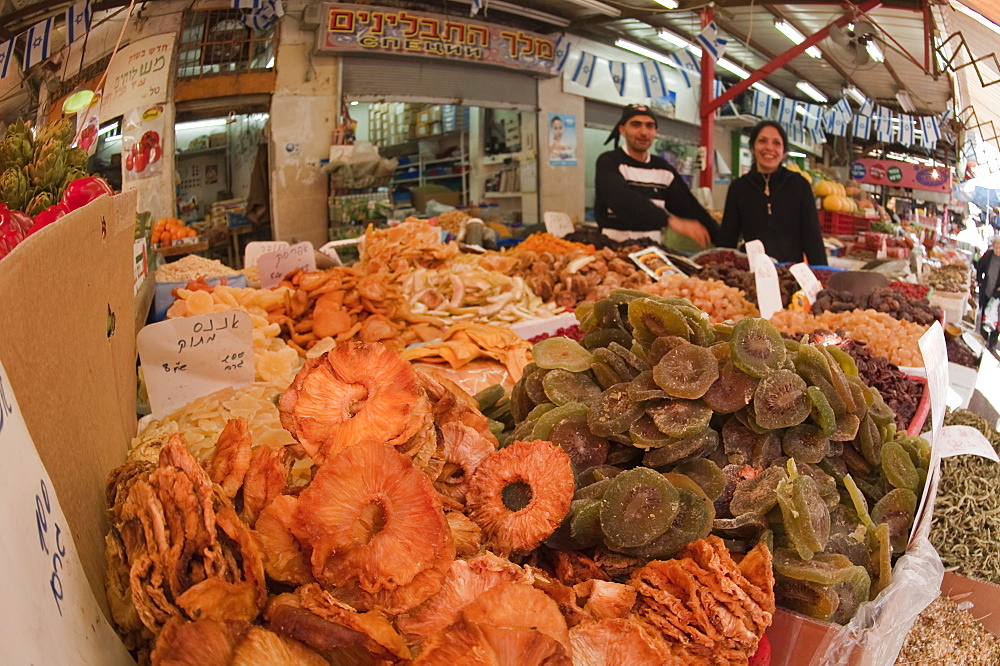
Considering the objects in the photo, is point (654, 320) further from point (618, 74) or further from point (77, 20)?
point (618, 74)

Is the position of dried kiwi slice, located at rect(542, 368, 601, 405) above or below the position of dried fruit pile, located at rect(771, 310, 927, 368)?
above

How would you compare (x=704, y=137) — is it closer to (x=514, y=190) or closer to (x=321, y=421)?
(x=514, y=190)

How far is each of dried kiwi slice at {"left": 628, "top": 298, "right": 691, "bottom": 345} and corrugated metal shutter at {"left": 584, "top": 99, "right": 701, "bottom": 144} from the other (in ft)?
16.8

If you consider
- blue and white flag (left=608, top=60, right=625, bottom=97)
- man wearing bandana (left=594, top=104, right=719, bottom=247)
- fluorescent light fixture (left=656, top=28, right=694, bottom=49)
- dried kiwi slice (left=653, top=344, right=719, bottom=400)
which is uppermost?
fluorescent light fixture (left=656, top=28, right=694, bottom=49)

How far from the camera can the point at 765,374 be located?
3.89ft

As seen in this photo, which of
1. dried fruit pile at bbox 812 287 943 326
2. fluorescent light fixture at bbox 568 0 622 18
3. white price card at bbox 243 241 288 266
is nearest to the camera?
dried fruit pile at bbox 812 287 943 326

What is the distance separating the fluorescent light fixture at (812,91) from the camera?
8.41 m

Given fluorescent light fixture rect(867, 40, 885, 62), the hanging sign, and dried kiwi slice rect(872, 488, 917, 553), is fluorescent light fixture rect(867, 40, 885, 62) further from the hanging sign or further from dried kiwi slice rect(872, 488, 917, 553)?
dried kiwi slice rect(872, 488, 917, 553)

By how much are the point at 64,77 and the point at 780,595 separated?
228 cm

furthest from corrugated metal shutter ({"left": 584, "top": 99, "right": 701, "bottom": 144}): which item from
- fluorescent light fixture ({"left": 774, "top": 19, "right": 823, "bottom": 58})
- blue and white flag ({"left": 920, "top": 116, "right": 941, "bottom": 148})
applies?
blue and white flag ({"left": 920, "top": 116, "right": 941, "bottom": 148})

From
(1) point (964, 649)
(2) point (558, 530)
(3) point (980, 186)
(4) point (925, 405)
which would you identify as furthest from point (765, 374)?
(3) point (980, 186)

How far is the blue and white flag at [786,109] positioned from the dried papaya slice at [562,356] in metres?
8.51

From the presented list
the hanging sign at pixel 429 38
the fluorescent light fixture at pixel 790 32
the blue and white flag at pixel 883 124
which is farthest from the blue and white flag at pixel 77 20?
the blue and white flag at pixel 883 124

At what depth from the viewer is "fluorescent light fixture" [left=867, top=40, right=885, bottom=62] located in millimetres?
6473
